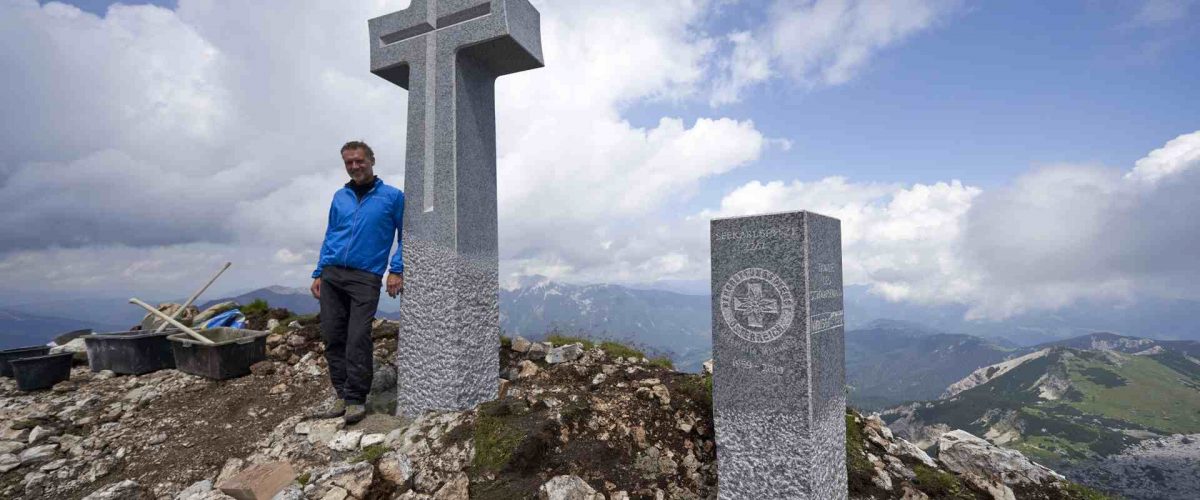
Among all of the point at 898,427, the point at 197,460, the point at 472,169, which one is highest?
the point at 472,169

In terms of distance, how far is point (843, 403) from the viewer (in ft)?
16.4

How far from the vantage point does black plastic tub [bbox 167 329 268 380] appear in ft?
22.2

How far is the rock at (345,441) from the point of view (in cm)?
498

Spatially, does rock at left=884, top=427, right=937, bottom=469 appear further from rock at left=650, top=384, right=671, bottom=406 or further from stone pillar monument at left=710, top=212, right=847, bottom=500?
rock at left=650, top=384, right=671, bottom=406

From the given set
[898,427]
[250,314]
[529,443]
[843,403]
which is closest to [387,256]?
[529,443]

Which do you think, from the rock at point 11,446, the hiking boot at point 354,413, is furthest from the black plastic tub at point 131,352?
the hiking boot at point 354,413

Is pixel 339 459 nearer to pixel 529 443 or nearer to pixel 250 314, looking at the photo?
pixel 529 443

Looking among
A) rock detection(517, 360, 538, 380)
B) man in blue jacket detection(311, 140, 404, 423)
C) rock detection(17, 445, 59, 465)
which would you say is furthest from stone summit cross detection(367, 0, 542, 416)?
rock detection(17, 445, 59, 465)

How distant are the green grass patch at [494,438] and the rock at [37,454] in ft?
15.0

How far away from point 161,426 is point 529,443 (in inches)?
177

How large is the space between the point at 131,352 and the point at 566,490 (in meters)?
7.20

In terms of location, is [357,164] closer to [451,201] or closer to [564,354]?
[451,201]

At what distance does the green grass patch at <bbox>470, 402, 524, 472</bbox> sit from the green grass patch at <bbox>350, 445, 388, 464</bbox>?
34.7 inches

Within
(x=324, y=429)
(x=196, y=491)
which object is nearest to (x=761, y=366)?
(x=324, y=429)
